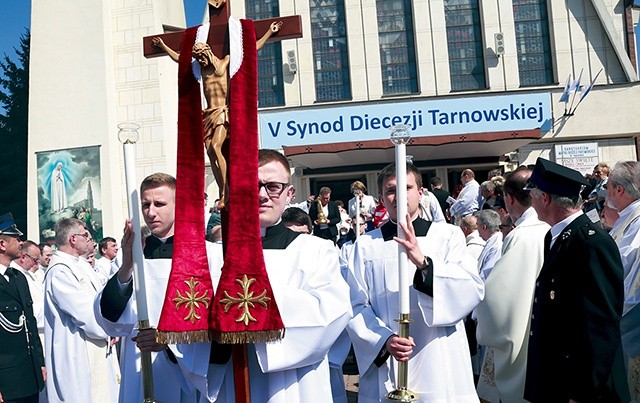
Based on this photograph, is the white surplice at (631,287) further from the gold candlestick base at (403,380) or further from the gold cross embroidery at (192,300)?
the gold cross embroidery at (192,300)

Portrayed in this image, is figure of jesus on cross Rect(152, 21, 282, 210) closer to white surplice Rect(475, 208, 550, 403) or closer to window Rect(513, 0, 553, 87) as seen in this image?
white surplice Rect(475, 208, 550, 403)

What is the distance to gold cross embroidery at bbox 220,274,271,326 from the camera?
9.33 feet

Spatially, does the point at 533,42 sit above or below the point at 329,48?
below

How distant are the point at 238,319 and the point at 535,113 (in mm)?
20107

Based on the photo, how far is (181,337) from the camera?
2.85 metres

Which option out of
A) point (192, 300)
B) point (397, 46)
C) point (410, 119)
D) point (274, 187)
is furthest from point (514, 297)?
point (397, 46)

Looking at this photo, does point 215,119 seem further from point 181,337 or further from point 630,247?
point 630,247

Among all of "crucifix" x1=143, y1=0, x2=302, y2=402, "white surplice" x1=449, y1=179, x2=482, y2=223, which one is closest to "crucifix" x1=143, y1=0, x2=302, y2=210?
"crucifix" x1=143, y1=0, x2=302, y2=402

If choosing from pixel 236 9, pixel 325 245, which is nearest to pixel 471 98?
pixel 236 9

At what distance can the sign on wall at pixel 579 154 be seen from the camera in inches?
906

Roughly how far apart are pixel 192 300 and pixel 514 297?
10.0 ft

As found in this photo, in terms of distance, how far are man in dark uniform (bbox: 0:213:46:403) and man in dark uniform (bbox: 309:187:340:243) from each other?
8.01m

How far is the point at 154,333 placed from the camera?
10.2 feet

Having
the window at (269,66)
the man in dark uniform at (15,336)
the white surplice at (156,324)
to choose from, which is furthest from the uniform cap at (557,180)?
the window at (269,66)
